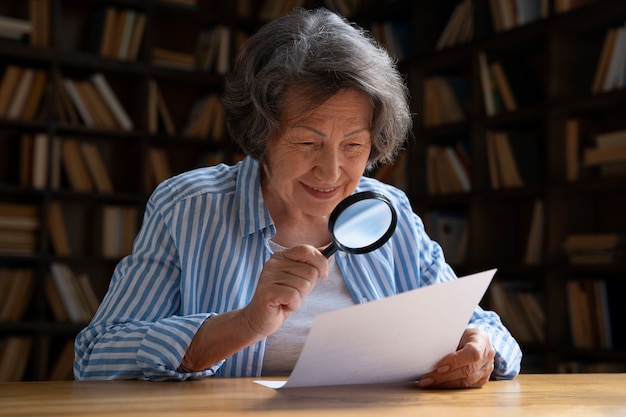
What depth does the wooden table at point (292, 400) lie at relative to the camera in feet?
3.26

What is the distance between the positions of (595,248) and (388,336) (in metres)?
2.49

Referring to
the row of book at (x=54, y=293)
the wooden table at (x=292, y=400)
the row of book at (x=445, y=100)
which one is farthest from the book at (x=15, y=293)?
the wooden table at (x=292, y=400)

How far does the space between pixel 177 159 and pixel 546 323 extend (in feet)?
→ 8.46

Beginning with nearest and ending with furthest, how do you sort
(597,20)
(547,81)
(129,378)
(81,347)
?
(129,378) → (81,347) → (597,20) → (547,81)

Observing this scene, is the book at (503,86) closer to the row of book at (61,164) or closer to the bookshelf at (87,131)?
the bookshelf at (87,131)

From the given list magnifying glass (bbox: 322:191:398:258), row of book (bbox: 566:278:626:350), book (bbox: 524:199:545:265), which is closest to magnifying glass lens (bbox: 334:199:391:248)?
magnifying glass (bbox: 322:191:398:258)

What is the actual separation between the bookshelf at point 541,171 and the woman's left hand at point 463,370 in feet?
7.02

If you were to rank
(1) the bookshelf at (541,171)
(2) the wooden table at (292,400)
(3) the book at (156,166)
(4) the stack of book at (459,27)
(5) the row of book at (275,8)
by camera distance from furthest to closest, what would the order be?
(5) the row of book at (275,8)
(3) the book at (156,166)
(4) the stack of book at (459,27)
(1) the bookshelf at (541,171)
(2) the wooden table at (292,400)

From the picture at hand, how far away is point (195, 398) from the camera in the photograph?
111 cm

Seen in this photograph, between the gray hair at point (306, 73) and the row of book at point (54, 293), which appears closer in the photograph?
the gray hair at point (306, 73)

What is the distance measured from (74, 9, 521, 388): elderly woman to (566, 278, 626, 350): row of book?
1836mm

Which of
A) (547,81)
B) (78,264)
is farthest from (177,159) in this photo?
(547,81)

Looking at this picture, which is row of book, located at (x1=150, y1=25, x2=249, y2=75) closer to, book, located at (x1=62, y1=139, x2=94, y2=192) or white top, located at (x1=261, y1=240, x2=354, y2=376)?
book, located at (x1=62, y1=139, x2=94, y2=192)

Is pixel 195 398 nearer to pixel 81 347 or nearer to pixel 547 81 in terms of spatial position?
pixel 81 347
